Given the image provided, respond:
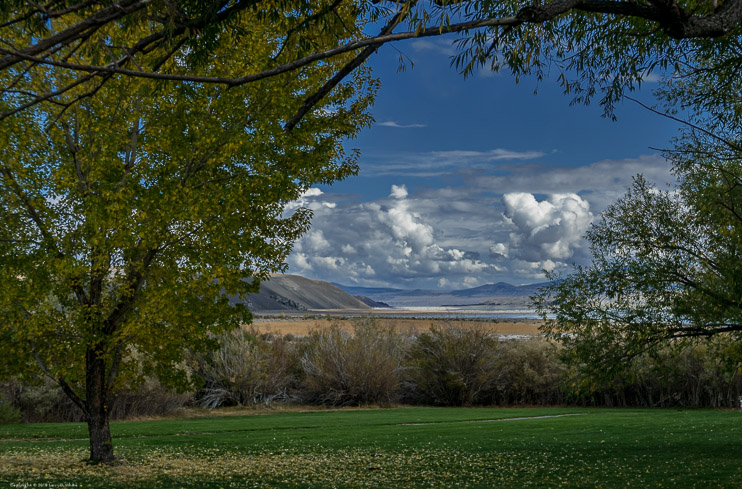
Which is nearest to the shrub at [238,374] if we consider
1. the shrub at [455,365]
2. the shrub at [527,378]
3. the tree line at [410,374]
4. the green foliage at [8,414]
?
the tree line at [410,374]

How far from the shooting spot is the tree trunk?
13.1 metres

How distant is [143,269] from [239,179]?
9.17ft

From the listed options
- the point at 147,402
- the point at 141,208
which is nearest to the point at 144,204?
the point at 141,208

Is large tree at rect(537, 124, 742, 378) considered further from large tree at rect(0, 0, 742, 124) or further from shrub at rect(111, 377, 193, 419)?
shrub at rect(111, 377, 193, 419)

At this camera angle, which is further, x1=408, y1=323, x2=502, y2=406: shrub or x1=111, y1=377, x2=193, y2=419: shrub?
x1=408, y1=323, x2=502, y2=406: shrub

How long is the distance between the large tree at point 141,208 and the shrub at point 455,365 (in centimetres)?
2459

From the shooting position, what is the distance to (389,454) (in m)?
15.6

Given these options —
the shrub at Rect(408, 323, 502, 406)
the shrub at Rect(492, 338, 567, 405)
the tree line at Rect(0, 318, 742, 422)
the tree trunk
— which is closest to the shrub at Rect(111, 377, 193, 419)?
the tree line at Rect(0, 318, 742, 422)

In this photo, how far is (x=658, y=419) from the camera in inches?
978

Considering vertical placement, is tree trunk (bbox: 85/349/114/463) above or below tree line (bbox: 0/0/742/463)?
below

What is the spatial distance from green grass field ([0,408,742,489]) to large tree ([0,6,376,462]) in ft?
7.35

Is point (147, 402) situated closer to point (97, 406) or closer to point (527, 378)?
point (97, 406)

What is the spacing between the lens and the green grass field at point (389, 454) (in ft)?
37.2

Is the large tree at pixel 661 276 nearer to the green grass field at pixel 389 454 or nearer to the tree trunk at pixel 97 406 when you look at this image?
the green grass field at pixel 389 454
